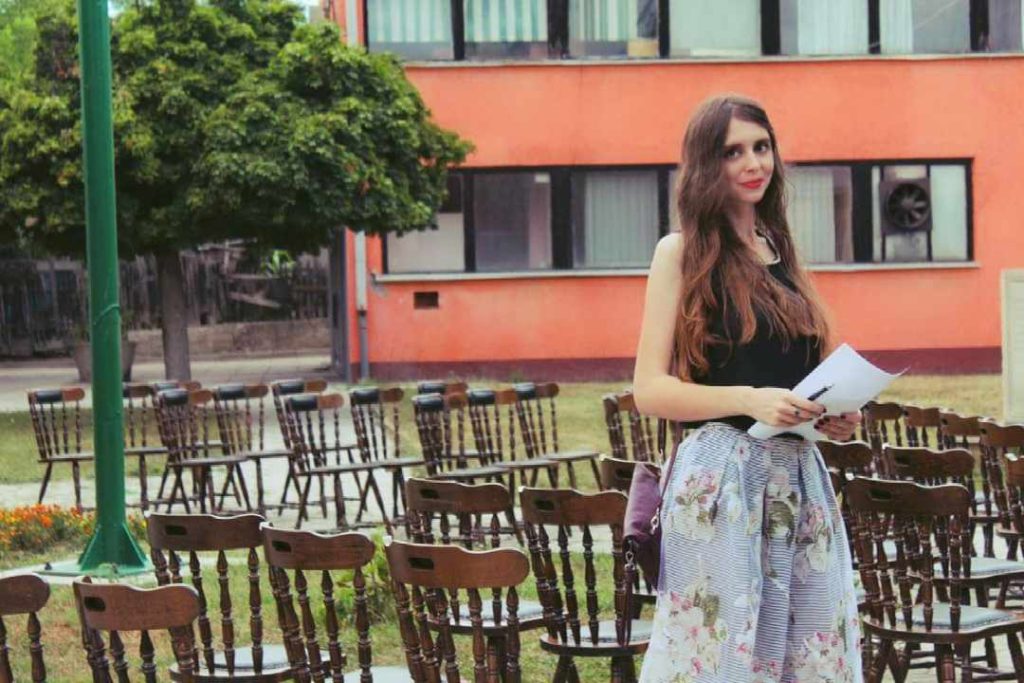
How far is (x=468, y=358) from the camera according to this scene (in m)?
29.4

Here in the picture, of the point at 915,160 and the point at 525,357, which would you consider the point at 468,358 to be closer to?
the point at 525,357

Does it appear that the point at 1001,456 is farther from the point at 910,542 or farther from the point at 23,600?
the point at 23,600

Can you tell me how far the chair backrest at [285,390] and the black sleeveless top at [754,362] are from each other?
9.18m

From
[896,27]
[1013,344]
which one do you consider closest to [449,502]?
[1013,344]

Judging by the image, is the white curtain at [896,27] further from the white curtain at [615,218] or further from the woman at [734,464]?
the woman at [734,464]

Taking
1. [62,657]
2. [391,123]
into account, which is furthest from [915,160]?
[62,657]

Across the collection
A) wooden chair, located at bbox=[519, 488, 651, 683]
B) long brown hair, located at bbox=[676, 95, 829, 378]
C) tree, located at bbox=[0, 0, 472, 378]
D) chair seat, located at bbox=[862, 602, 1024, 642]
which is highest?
tree, located at bbox=[0, 0, 472, 378]

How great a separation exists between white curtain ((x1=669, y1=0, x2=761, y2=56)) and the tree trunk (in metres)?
8.83

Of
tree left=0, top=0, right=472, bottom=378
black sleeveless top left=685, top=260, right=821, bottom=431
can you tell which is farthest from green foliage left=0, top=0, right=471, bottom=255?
black sleeveless top left=685, top=260, right=821, bottom=431

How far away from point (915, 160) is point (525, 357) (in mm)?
6200

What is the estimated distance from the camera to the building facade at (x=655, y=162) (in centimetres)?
2914

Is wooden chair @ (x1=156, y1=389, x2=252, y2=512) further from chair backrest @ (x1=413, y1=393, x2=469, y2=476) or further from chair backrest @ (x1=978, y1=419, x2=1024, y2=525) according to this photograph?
chair backrest @ (x1=978, y1=419, x2=1024, y2=525)

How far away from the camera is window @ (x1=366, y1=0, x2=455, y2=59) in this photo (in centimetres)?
2906

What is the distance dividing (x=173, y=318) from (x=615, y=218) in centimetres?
760
